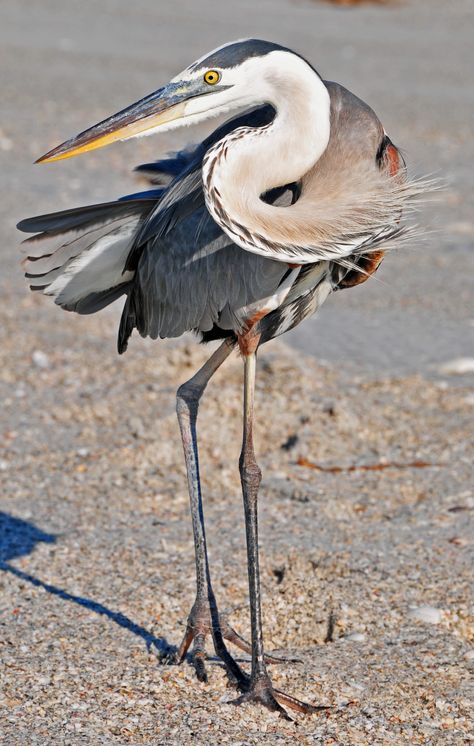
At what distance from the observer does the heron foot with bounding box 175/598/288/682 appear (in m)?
3.69

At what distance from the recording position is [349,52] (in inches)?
640

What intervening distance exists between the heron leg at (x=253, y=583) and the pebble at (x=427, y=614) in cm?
67

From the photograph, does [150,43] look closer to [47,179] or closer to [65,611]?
[47,179]

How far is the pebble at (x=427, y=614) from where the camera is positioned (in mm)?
3951

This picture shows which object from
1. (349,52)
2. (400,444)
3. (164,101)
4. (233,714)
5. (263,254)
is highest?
(349,52)

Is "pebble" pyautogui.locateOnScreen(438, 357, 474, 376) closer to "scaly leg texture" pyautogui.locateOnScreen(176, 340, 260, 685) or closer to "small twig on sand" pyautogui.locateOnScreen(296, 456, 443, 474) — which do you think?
"small twig on sand" pyautogui.locateOnScreen(296, 456, 443, 474)

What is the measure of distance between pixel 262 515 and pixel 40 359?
6.41ft

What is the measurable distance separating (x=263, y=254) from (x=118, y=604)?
1.46m

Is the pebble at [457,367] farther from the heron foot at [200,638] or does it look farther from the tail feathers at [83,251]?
the heron foot at [200,638]

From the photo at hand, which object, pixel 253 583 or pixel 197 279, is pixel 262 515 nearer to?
pixel 253 583

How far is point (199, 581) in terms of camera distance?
378 centimetres

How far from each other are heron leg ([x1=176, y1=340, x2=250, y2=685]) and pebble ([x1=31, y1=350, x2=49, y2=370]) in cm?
238

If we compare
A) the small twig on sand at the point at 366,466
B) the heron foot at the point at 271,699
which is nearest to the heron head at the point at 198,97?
the heron foot at the point at 271,699

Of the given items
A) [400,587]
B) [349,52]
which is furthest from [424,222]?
[349,52]
